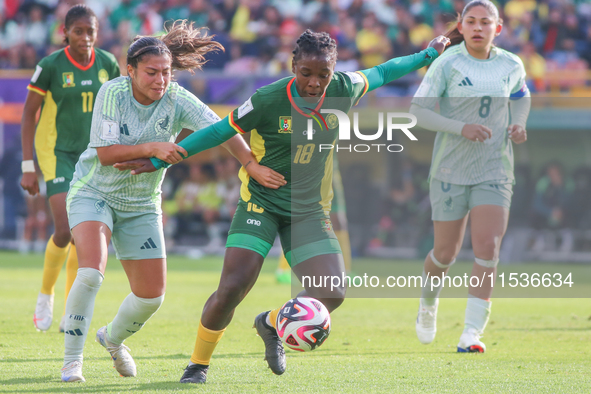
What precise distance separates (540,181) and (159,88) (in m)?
13.0

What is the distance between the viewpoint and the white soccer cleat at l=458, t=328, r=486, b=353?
19.2 ft

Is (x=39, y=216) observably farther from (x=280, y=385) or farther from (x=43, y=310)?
(x=280, y=385)

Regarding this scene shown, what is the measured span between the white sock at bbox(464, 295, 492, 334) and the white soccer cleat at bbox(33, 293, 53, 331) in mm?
3659

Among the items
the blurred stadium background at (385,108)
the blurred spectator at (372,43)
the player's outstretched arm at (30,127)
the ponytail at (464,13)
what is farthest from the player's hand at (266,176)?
the blurred spectator at (372,43)

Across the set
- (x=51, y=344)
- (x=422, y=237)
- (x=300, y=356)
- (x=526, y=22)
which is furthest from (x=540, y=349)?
(x=526, y=22)

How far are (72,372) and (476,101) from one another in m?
3.80

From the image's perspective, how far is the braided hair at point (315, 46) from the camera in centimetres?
445

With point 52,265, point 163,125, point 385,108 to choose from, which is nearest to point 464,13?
point 163,125

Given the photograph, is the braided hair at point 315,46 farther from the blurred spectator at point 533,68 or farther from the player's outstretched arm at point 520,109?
the blurred spectator at point 533,68

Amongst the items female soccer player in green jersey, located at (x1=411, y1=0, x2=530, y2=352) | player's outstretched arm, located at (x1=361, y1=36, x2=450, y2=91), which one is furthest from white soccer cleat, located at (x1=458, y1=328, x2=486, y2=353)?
player's outstretched arm, located at (x1=361, y1=36, x2=450, y2=91)

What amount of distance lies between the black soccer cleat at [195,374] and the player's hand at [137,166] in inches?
50.0

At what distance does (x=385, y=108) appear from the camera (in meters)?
15.9

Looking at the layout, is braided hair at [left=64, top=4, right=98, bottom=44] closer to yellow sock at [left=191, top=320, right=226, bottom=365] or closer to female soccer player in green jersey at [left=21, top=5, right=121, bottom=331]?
female soccer player in green jersey at [left=21, top=5, right=121, bottom=331]

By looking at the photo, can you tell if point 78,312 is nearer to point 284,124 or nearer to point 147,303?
point 147,303
